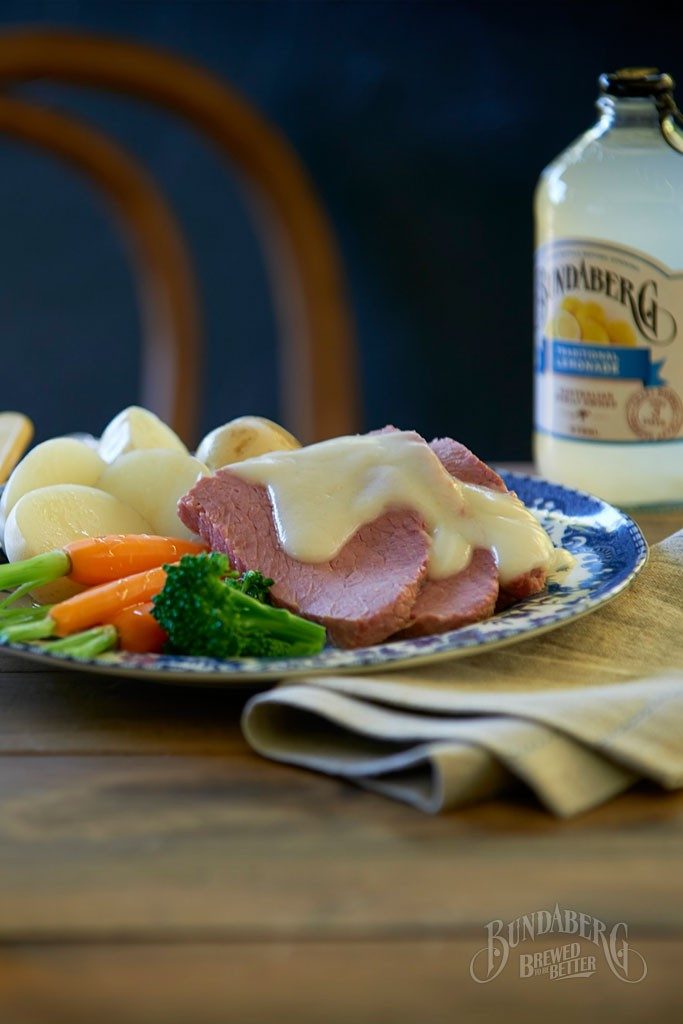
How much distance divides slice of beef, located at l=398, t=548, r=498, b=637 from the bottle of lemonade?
1.95 ft

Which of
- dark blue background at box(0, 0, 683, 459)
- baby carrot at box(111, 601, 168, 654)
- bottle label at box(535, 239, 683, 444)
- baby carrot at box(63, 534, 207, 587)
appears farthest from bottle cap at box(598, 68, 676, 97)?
dark blue background at box(0, 0, 683, 459)

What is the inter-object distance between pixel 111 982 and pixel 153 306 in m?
2.36

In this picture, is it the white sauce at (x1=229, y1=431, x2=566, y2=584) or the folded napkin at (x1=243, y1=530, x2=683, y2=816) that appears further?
the white sauce at (x1=229, y1=431, x2=566, y2=584)

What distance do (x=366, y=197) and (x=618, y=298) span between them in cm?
197

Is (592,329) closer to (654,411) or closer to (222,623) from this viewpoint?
(654,411)

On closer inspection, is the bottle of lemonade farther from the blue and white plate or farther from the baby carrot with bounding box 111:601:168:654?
the baby carrot with bounding box 111:601:168:654

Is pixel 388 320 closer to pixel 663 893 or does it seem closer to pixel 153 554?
pixel 153 554

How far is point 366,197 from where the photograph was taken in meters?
3.52

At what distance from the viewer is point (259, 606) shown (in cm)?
105

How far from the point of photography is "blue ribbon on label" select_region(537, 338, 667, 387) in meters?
1.67

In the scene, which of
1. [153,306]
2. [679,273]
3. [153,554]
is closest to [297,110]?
[153,306]

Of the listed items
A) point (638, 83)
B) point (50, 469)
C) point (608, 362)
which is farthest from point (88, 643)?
point (638, 83)

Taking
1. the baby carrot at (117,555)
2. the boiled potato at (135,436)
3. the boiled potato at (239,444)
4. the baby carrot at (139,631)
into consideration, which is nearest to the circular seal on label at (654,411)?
the boiled potato at (239,444)
